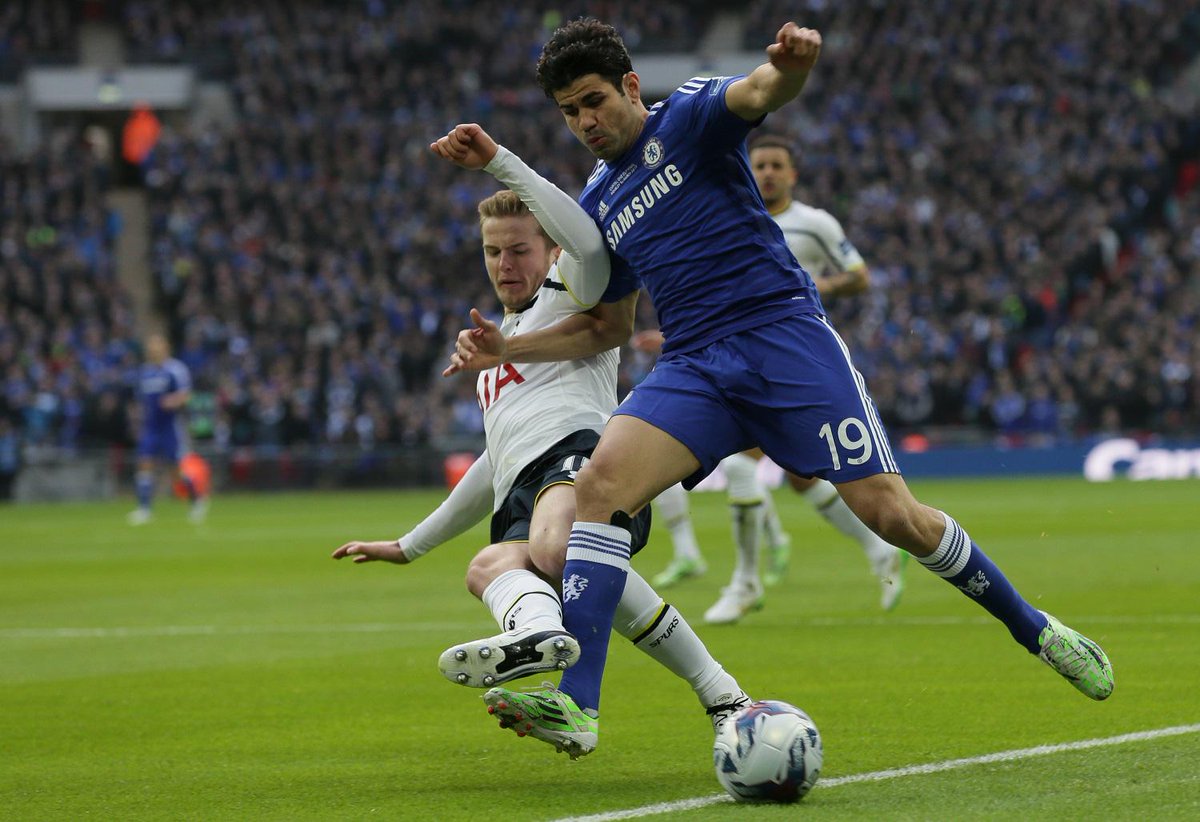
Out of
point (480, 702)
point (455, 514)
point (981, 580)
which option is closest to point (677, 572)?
point (480, 702)

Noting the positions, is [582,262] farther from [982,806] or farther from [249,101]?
[249,101]

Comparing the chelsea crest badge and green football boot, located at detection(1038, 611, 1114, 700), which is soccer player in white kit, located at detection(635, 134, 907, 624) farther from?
the chelsea crest badge

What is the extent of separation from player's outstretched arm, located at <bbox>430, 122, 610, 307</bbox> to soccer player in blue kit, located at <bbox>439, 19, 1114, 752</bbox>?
0.30 ft

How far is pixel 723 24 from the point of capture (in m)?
40.8

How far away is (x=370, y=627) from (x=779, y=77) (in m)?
6.29

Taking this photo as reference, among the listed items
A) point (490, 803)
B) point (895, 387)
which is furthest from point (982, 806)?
point (895, 387)

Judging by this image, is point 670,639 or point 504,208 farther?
point 504,208

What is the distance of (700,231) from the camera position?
5.42m

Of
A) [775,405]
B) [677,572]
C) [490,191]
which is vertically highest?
[775,405]

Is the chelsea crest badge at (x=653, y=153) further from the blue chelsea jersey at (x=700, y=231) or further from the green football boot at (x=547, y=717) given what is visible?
the green football boot at (x=547, y=717)

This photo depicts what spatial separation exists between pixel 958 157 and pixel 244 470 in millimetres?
15556

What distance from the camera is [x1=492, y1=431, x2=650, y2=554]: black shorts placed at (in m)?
5.63

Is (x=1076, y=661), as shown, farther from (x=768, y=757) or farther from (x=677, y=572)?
(x=677, y=572)

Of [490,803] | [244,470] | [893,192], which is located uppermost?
[490,803]
